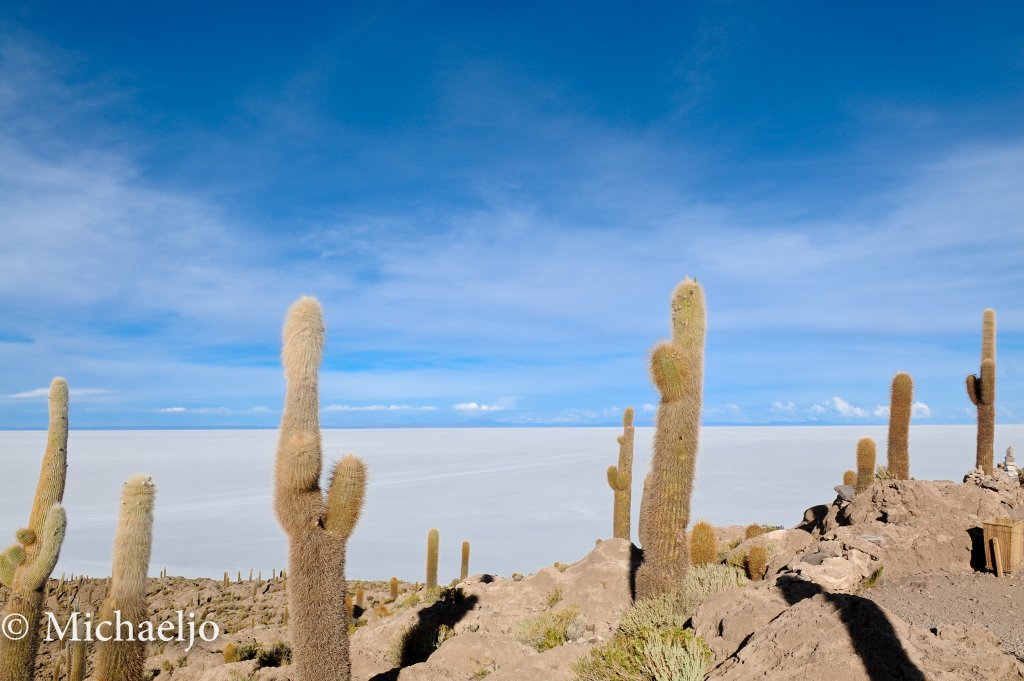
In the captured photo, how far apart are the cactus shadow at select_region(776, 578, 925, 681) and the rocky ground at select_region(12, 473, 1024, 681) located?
0.01 m

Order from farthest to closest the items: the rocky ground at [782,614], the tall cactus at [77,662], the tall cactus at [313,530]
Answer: the tall cactus at [77,662]
the tall cactus at [313,530]
the rocky ground at [782,614]

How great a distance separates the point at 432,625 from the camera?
14.9 meters

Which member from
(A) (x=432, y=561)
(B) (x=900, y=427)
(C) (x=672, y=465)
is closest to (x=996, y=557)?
(C) (x=672, y=465)

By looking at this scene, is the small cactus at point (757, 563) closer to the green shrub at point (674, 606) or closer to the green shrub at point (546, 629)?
the green shrub at point (674, 606)

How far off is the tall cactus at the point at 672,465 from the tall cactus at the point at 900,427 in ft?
31.6

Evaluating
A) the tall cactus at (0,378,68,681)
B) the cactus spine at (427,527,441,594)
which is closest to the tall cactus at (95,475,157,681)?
the tall cactus at (0,378,68,681)

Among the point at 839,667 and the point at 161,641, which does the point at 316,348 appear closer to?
the point at 839,667

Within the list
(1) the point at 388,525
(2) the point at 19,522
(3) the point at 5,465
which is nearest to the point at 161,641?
(1) the point at 388,525

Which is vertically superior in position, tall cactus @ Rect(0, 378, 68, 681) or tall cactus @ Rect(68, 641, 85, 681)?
tall cactus @ Rect(0, 378, 68, 681)

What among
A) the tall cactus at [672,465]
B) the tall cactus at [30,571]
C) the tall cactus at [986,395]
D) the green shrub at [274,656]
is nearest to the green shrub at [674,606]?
the tall cactus at [672,465]

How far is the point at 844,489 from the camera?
19.0 metres

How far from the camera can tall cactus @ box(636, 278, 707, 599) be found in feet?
37.6

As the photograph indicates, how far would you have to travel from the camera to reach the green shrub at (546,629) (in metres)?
A: 13.2

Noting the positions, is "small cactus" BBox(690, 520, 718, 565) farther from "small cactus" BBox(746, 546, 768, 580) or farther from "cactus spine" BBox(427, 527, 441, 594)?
"cactus spine" BBox(427, 527, 441, 594)
